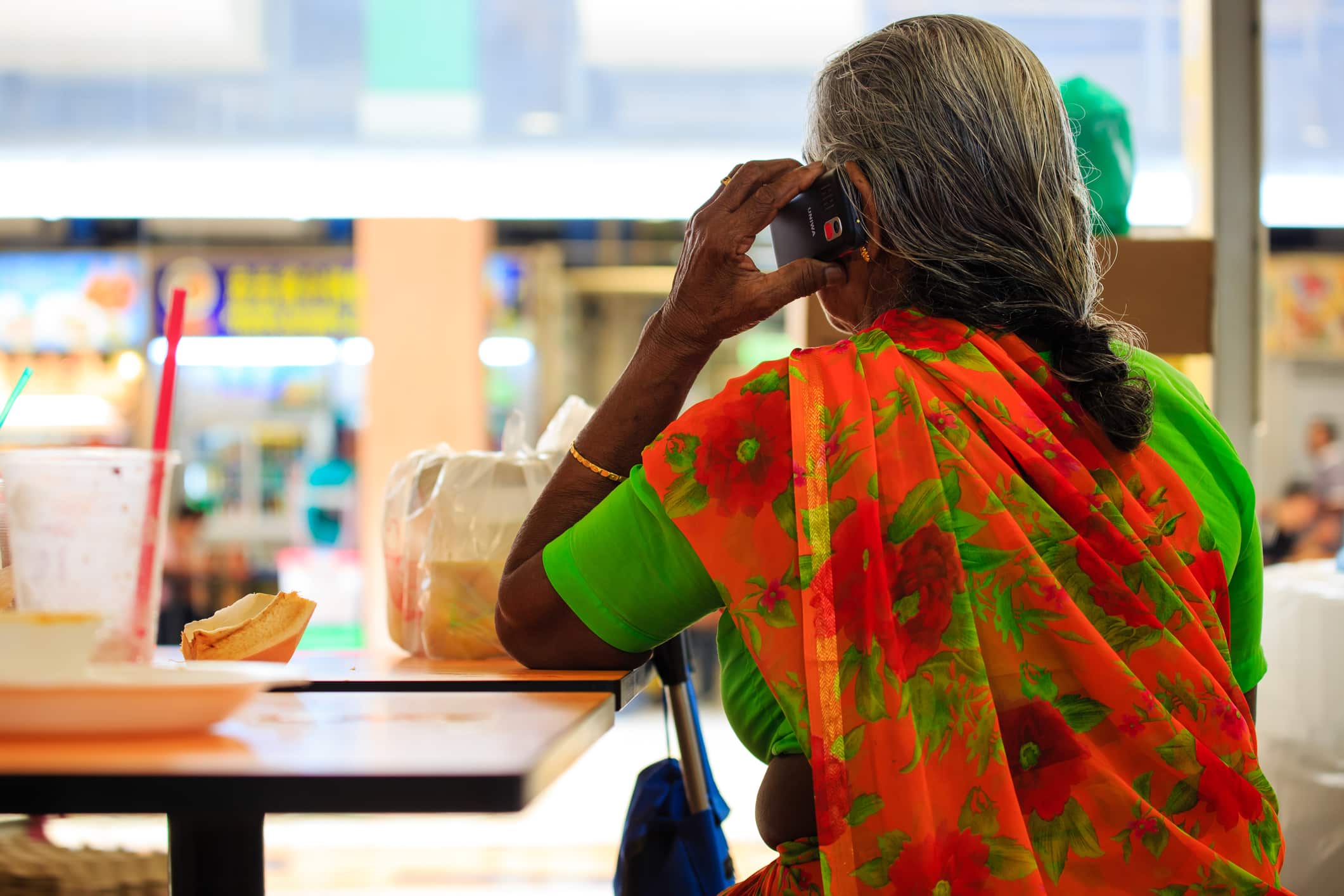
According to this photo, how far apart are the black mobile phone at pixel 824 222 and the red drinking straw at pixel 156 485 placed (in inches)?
20.8

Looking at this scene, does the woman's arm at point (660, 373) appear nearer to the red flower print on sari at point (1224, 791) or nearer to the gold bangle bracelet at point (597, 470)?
the gold bangle bracelet at point (597, 470)

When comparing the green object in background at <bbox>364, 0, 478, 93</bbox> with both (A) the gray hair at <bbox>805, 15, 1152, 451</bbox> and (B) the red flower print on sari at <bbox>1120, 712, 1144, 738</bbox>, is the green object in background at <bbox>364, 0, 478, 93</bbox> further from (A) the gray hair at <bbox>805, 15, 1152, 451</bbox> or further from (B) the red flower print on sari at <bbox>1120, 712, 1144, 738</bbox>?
(B) the red flower print on sari at <bbox>1120, 712, 1144, 738</bbox>

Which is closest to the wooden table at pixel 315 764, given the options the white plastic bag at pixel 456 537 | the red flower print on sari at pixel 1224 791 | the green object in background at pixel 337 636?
the white plastic bag at pixel 456 537

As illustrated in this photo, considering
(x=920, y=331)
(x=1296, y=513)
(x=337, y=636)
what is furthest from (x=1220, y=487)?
(x=1296, y=513)

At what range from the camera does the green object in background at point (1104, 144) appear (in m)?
1.83

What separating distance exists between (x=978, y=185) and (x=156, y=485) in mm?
696

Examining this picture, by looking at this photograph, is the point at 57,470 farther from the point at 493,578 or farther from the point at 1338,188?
the point at 1338,188

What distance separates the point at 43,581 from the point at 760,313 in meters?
0.60

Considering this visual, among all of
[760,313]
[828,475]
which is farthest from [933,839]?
[760,313]

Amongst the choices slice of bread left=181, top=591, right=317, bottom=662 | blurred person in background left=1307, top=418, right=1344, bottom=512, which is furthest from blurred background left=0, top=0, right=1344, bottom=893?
blurred person in background left=1307, top=418, right=1344, bottom=512

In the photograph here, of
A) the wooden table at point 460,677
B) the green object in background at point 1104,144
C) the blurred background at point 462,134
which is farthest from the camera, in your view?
the blurred background at point 462,134

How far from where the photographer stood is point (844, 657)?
0.80m

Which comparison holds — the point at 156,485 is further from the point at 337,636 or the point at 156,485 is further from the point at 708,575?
the point at 337,636

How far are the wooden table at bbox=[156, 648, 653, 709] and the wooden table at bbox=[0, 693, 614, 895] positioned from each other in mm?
95
